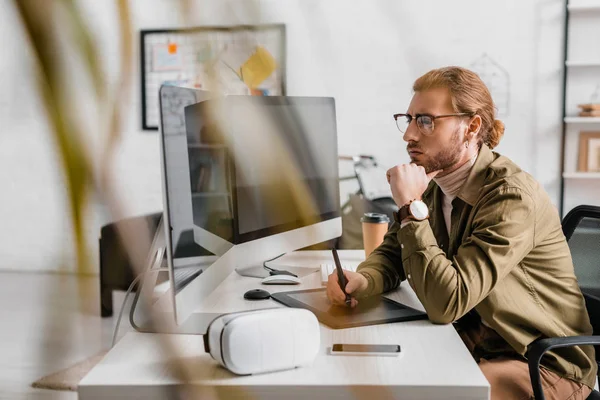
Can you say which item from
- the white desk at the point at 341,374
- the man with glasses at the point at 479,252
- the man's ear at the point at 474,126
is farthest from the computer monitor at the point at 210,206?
the man's ear at the point at 474,126

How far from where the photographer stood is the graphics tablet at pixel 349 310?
41.0 inches

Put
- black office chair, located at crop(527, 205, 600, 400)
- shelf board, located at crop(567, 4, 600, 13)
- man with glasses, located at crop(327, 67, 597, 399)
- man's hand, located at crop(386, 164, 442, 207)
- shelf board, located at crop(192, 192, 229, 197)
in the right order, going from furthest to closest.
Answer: shelf board, located at crop(567, 4, 600, 13), black office chair, located at crop(527, 205, 600, 400), man's hand, located at crop(386, 164, 442, 207), man with glasses, located at crop(327, 67, 597, 399), shelf board, located at crop(192, 192, 229, 197)

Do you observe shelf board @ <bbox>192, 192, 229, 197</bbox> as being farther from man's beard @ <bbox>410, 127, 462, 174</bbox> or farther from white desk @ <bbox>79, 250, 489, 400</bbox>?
man's beard @ <bbox>410, 127, 462, 174</bbox>

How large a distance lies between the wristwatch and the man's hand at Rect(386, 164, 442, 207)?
25 mm

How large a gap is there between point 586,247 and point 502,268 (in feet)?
1.36

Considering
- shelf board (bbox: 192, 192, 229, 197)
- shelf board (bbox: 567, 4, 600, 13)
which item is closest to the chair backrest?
shelf board (bbox: 192, 192, 229, 197)

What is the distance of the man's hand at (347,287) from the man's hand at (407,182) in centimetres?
18

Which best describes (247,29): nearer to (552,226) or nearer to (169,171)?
(169,171)

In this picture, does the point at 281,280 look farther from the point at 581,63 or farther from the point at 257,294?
the point at 581,63

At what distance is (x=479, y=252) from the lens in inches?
46.3

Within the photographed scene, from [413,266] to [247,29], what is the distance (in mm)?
1067

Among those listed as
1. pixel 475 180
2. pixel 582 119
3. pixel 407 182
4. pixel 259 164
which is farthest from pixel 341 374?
pixel 582 119

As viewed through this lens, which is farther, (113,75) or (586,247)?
(586,247)

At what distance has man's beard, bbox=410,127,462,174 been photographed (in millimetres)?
1405
